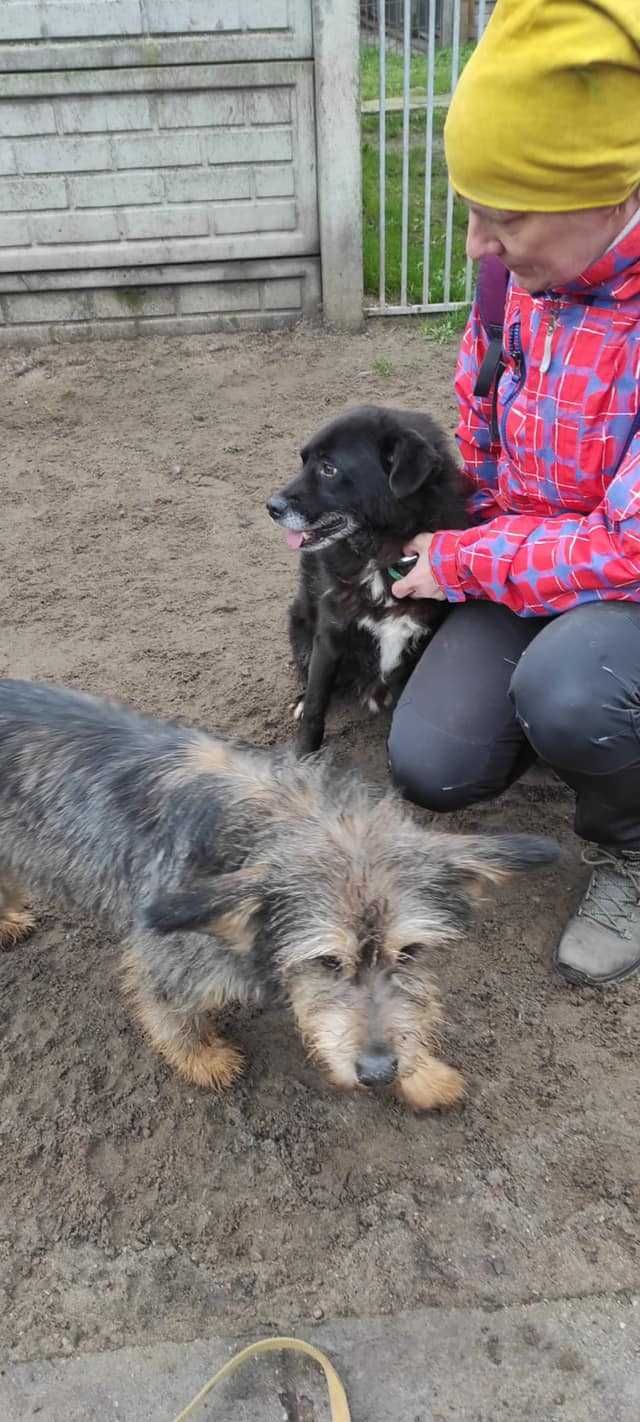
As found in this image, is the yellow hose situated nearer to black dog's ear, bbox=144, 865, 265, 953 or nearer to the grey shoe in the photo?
black dog's ear, bbox=144, 865, 265, 953

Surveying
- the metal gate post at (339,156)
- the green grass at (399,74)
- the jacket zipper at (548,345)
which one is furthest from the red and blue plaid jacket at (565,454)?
the green grass at (399,74)

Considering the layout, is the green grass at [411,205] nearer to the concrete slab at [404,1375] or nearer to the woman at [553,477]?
the woman at [553,477]

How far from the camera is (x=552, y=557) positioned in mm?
2643

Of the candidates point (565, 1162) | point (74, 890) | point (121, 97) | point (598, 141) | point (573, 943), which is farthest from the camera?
point (121, 97)

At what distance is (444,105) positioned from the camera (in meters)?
10.4

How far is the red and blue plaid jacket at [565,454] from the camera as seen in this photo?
245cm

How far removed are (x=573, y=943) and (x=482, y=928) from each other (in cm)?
32

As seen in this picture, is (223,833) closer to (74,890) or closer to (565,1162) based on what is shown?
(74,890)

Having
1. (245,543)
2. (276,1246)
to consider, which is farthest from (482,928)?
(245,543)

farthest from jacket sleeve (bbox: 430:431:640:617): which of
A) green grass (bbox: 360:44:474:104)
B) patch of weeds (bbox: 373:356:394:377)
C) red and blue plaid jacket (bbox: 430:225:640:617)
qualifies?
green grass (bbox: 360:44:474:104)

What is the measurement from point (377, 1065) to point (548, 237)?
78.5 inches

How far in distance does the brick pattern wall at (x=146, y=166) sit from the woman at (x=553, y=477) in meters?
5.29

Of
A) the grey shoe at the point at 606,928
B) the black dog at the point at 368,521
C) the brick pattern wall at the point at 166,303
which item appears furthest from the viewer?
the brick pattern wall at the point at 166,303

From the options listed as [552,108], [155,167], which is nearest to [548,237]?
[552,108]
